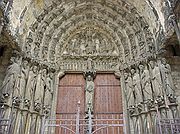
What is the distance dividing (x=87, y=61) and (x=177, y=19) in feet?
11.2

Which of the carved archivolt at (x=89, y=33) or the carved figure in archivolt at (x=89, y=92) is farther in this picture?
the carved archivolt at (x=89, y=33)

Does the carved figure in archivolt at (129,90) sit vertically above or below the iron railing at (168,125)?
above

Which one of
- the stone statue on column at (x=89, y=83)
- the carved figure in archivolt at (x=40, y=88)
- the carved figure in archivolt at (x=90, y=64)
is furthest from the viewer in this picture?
the carved figure in archivolt at (x=90, y=64)

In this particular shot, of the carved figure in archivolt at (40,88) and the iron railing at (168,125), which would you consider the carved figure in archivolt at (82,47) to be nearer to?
the carved figure in archivolt at (40,88)

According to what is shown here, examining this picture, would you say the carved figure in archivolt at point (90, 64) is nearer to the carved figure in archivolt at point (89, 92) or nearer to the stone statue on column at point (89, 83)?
the stone statue on column at point (89, 83)

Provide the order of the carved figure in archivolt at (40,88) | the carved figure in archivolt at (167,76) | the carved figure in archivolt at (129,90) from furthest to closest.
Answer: the carved figure in archivolt at (129,90), the carved figure in archivolt at (40,88), the carved figure in archivolt at (167,76)

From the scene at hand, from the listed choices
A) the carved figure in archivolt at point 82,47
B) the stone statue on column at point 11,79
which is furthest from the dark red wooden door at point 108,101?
the stone statue on column at point 11,79

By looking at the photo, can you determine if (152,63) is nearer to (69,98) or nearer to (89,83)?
(89,83)

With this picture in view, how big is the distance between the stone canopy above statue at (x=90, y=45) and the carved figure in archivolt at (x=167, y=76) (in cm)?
203

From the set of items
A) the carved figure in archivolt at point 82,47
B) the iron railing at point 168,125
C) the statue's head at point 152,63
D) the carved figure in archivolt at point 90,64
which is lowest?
the iron railing at point 168,125

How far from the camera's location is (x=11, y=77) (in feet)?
18.7

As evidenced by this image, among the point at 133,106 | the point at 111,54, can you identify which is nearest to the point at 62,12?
the point at 111,54

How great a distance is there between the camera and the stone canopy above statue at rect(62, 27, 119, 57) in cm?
777

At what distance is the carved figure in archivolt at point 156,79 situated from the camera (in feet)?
18.7
